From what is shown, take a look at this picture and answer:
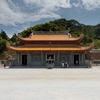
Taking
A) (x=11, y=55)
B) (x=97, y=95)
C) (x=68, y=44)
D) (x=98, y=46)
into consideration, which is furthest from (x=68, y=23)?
(x=97, y=95)

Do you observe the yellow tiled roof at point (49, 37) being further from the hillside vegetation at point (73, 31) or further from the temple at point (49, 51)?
the hillside vegetation at point (73, 31)

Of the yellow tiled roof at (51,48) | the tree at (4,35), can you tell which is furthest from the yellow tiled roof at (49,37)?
the tree at (4,35)

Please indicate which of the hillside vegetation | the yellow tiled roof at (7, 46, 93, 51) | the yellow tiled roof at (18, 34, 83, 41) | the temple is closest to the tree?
the hillside vegetation

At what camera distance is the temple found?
25672 mm

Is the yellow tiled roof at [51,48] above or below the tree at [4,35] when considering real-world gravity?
below

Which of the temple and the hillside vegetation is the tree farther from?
the temple

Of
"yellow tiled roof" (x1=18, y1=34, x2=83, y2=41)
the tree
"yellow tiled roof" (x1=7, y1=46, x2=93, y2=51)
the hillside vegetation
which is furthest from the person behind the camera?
the tree

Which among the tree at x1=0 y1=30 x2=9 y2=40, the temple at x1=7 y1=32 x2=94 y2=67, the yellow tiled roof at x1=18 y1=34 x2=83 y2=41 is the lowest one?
the temple at x1=7 y1=32 x2=94 y2=67

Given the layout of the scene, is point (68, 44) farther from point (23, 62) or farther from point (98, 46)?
point (98, 46)

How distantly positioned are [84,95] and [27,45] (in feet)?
72.3

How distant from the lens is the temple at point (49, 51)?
1011 inches

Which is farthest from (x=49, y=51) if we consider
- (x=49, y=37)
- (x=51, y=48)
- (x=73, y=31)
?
(x=73, y=31)

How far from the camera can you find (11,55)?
164ft

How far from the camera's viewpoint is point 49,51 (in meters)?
26.2
